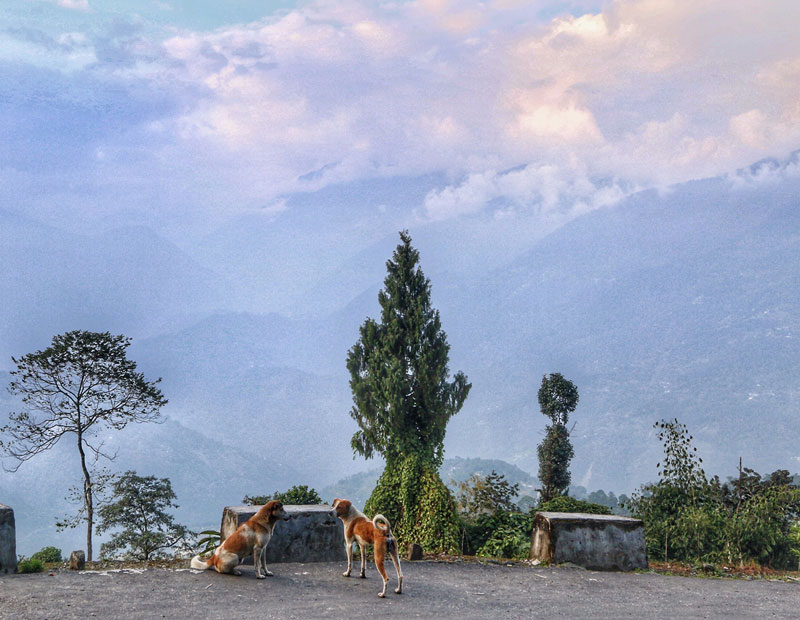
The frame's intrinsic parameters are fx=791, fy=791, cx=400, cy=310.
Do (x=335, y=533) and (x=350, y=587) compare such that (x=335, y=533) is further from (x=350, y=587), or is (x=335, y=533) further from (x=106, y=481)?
(x=106, y=481)

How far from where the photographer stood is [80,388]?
2247 centimetres

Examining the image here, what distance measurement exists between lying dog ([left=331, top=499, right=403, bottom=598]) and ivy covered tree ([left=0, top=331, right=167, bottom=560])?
14.7 meters

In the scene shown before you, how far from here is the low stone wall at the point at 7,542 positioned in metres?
8.55

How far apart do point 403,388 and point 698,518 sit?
7.95m

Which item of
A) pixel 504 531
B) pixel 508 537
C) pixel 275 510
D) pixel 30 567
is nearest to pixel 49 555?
pixel 504 531

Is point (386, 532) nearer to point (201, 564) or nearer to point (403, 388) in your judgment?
point (201, 564)

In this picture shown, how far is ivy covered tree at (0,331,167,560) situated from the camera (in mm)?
21875

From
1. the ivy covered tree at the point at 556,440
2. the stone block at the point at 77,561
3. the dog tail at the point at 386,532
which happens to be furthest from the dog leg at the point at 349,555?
the ivy covered tree at the point at 556,440

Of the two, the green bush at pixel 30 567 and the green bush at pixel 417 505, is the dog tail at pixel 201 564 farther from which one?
the green bush at pixel 417 505

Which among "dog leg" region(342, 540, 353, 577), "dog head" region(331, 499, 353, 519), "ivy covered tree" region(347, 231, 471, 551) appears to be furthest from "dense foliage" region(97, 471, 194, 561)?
"dog head" region(331, 499, 353, 519)

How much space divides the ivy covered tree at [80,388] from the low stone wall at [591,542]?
1419 cm

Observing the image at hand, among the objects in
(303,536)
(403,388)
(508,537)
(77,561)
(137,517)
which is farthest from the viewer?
(137,517)

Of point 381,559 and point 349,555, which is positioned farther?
point 349,555

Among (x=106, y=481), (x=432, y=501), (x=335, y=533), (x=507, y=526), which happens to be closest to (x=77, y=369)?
(x=106, y=481)
